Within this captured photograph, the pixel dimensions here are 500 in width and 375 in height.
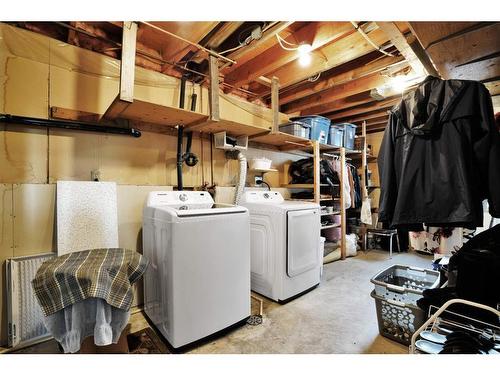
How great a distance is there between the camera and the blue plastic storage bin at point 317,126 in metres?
3.43

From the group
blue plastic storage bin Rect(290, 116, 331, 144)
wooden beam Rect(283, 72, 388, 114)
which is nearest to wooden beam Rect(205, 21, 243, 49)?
blue plastic storage bin Rect(290, 116, 331, 144)

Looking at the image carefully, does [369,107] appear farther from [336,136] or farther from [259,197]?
[259,197]

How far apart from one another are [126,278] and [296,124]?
261cm

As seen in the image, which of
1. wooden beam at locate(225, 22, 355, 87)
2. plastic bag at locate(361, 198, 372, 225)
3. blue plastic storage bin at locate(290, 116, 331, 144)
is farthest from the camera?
plastic bag at locate(361, 198, 372, 225)

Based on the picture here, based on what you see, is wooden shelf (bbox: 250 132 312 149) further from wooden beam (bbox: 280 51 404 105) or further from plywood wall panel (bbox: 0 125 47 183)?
plywood wall panel (bbox: 0 125 47 183)

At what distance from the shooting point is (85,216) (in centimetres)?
201

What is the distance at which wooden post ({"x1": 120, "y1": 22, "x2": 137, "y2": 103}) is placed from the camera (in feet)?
5.79

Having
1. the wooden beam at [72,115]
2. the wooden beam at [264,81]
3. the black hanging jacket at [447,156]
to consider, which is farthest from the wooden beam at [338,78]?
the wooden beam at [72,115]

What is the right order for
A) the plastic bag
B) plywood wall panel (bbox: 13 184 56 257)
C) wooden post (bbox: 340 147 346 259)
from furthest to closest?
the plastic bag → wooden post (bbox: 340 147 346 259) → plywood wall panel (bbox: 13 184 56 257)

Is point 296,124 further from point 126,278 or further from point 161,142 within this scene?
point 126,278

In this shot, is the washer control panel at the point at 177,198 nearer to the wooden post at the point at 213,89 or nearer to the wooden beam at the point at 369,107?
the wooden post at the point at 213,89

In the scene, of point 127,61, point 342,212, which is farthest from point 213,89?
point 342,212

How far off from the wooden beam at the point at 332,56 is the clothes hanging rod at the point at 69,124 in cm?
180

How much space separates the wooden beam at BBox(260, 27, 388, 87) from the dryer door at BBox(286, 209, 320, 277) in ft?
4.95
